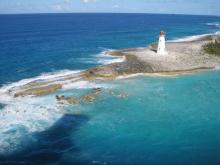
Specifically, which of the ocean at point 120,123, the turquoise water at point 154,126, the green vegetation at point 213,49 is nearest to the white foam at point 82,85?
the ocean at point 120,123

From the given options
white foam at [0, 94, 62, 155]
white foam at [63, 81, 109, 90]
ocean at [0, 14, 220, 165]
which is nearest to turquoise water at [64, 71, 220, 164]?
ocean at [0, 14, 220, 165]

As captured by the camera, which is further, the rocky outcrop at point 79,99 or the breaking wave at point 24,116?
the rocky outcrop at point 79,99

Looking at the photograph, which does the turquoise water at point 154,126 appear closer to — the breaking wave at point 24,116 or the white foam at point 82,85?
the white foam at point 82,85

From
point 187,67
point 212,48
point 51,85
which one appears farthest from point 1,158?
point 212,48

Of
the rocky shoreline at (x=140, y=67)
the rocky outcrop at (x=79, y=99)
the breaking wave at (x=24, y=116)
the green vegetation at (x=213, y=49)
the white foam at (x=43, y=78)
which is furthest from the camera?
the green vegetation at (x=213, y=49)

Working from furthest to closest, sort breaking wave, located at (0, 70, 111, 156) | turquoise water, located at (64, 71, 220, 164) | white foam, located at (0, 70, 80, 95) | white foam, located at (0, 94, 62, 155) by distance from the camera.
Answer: white foam, located at (0, 70, 80, 95) → breaking wave, located at (0, 70, 111, 156) → white foam, located at (0, 94, 62, 155) → turquoise water, located at (64, 71, 220, 164)

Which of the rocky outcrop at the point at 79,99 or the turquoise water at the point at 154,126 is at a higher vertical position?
the rocky outcrop at the point at 79,99

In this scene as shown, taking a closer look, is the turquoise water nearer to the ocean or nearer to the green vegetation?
the ocean

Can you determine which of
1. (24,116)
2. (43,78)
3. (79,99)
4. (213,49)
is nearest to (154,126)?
(79,99)
